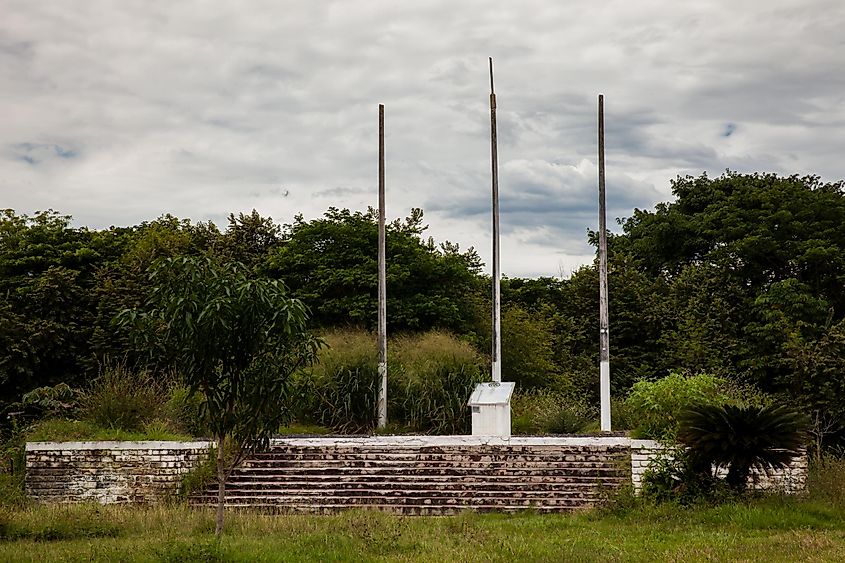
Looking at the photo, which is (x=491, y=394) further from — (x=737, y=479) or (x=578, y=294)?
(x=578, y=294)

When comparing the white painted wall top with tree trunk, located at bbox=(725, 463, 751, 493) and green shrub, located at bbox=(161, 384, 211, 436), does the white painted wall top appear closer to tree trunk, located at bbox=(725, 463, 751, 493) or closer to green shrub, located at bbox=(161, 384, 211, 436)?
green shrub, located at bbox=(161, 384, 211, 436)

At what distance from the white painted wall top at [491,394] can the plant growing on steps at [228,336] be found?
689 centimetres

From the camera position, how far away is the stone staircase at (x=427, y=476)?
1446cm

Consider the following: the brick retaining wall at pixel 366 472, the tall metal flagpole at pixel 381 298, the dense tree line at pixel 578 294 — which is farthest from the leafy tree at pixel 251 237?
the brick retaining wall at pixel 366 472

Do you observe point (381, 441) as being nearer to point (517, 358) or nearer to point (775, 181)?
point (517, 358)

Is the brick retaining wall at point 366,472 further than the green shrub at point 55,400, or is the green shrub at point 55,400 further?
the green shrub at point 55,400

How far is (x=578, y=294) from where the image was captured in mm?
31453

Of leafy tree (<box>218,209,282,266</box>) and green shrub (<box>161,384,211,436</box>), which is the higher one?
leafy tree (<box>218,209,282,266</box>)

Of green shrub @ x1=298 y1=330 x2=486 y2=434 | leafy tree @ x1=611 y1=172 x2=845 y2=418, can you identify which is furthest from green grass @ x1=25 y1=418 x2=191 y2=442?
leafy tree @ x1=611 y1=172 x2=845 y2=418

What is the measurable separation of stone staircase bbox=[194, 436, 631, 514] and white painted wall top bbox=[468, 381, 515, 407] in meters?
1.34

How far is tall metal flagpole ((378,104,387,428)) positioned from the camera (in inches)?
781

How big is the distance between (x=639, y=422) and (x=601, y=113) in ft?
27.6

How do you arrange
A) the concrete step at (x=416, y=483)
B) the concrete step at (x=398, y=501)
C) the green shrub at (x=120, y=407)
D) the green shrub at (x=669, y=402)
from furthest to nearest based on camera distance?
the green shrub at (x=120, y=407), the concrete step at (x=416, y=483), the green shrub at (x=669, y=402), the concrete step at (x=398, y=501)

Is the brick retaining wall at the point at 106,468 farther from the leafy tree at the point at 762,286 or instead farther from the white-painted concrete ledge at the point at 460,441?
the leafy tree at the point at 762,286
